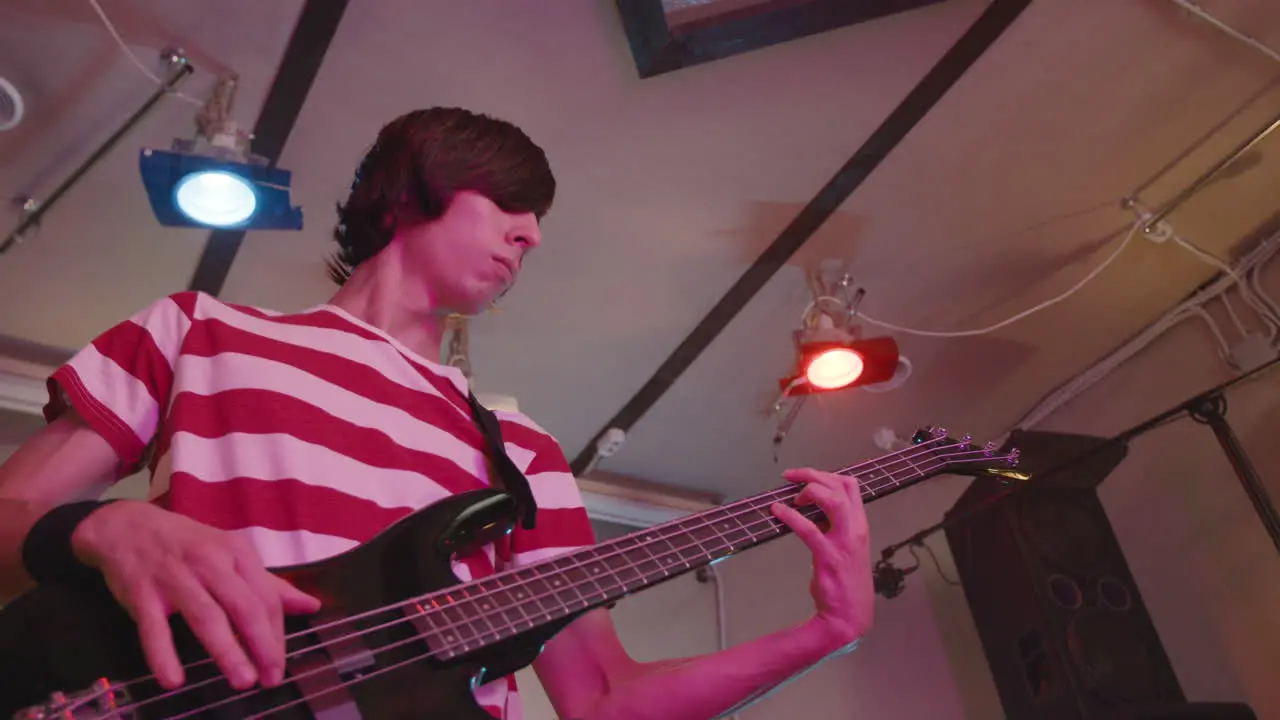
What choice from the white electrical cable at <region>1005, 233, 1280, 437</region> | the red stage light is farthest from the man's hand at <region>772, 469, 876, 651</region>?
the white electrical cable at <region>1005, 233, 1280, 437</region>

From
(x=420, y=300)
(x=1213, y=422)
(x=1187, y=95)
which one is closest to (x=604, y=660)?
(x=420, y=300)

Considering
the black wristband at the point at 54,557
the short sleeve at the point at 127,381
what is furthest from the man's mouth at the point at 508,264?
the black wristband at the point at 54,557

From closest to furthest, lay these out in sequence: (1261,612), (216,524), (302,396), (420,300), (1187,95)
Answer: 1. (216,524)
2. (302,396)
3. (420,300)
4. (1187,95)
5. (1261,612)

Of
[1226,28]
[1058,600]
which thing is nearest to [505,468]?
[1058,600]

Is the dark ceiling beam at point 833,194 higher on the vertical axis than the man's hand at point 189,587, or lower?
higher

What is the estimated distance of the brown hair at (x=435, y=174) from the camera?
1117 millimetres

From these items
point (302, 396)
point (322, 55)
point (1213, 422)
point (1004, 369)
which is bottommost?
point (302, 396)

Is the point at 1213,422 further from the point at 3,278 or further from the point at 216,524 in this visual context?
the point at 3,278

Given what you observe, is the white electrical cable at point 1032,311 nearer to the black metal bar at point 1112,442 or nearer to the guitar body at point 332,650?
the black metal bar at point 1112,442

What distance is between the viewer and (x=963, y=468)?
1.17 meters

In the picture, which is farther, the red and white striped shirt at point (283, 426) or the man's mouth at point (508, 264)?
the man's mouth at point (508, 264)

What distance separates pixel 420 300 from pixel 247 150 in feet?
2.78

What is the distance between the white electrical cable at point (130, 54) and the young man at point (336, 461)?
2.67 feet

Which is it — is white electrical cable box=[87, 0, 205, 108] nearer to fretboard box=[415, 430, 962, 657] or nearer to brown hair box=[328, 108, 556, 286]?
brown hair box=[328, 108, 556, 286]
